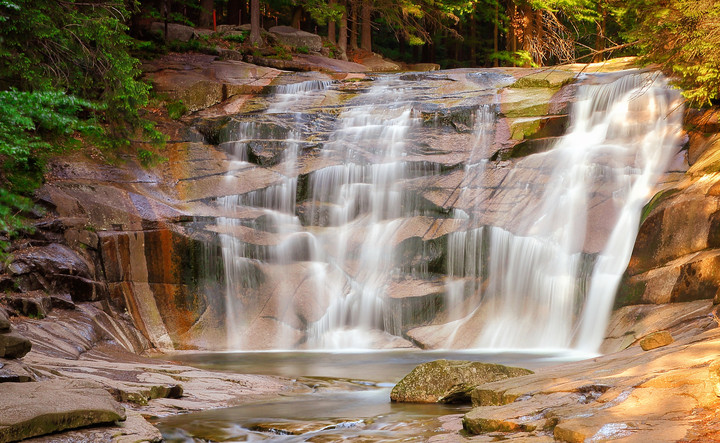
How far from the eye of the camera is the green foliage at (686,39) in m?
11.4

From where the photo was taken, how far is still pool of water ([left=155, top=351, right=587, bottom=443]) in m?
6.82

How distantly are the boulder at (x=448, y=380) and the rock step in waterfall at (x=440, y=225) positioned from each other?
14.3 ft

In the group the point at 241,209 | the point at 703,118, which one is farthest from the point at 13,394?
the point at 703,118

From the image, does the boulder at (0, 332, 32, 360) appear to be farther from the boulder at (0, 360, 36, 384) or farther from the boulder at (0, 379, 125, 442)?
the boulder at (0, 379, 125, 442)

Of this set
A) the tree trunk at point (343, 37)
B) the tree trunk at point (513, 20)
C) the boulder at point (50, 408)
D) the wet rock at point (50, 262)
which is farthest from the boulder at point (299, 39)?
the boulder at point (50, 408)

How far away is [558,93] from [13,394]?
15.1 m

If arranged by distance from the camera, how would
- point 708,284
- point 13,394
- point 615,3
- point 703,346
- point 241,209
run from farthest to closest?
1. point 241,209
2. point 615,3
3. point 708,284
4. point 703,346
5. point 13,394

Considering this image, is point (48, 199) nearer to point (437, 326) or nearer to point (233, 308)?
point (233, 308)

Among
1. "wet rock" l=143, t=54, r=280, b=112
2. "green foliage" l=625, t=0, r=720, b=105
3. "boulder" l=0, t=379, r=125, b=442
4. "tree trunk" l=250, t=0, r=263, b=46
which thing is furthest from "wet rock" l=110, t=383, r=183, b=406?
"tree trunk" l=250, t=0, r=263, b=46

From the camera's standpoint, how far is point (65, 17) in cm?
1429

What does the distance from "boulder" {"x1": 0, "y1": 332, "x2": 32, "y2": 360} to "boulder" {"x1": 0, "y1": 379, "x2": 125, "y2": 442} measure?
727mm

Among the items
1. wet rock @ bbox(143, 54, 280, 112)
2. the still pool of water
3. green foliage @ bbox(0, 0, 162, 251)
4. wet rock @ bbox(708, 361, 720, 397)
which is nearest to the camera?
wet rock @ bbox(708, 361, 720, 397)

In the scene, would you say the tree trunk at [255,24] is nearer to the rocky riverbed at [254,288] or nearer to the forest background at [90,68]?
the forest background at [90,68]

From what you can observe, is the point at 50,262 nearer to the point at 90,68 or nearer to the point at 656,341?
the point at 90,68
